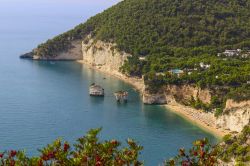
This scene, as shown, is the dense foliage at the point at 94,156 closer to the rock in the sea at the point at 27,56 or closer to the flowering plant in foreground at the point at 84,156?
the flowering plant in foreground at the point at 84,156

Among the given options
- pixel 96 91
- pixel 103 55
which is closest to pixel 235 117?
pixel 96 91

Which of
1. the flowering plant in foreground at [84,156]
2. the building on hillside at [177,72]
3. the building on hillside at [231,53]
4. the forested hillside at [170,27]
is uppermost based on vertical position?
the forested hillside at [170,27]

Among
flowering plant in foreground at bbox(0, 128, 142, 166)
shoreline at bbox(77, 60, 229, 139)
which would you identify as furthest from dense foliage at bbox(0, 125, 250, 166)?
shoreline at bbox(77, 60, 229, 139)

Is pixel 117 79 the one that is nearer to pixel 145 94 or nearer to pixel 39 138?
pixel 145 94

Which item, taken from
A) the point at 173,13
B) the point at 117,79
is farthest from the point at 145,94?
the point at 173,13

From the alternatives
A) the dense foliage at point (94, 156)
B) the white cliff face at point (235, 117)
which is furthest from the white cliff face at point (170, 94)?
the dense foliage at point (94, 156)

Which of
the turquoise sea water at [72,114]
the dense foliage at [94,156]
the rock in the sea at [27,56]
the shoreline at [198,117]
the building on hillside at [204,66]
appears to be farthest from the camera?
the rock in the sea at [27,56]

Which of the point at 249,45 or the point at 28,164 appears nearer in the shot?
the point at 28,164
